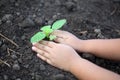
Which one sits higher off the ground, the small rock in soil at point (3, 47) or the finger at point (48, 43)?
the finger at point (48, 43)

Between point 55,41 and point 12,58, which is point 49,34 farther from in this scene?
point 12,58

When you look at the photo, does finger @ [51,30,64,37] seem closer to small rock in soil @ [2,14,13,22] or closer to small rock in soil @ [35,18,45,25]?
small rock in soil @ [35,18,45,25]

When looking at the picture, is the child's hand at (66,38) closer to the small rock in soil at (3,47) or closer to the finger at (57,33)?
the finger at (57,33)

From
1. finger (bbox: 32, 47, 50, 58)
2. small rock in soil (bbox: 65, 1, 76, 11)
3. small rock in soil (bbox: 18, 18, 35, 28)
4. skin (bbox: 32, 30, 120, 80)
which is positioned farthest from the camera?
small rock in soil (bbox: 65, 1, 76, 11)

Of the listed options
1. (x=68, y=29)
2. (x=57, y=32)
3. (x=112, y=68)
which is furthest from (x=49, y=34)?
(x=112, y=68)

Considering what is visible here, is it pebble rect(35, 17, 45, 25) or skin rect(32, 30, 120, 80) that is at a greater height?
pebble rect(35, 17, 45, 25)

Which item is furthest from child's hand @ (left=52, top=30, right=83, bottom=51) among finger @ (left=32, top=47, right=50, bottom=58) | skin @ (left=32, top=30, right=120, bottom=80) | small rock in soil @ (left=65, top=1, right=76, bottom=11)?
small rock in soil @ (left=65, top=1, right=76, bottom=11)

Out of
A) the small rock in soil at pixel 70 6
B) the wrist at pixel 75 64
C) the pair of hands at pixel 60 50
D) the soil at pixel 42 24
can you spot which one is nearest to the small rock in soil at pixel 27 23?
the soil at pixel 42 24
